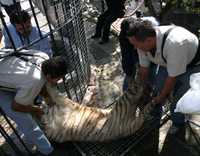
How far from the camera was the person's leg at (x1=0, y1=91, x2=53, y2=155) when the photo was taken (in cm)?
386

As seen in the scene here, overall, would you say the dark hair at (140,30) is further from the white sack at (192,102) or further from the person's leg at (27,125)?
the person's leg at (27,125)

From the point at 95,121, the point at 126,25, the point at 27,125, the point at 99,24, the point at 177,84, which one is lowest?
the point at 99,24

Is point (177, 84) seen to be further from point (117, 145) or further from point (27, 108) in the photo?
point (27, 108)

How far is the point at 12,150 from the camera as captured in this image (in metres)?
4.59

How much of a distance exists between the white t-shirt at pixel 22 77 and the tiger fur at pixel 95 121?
1.03 ft

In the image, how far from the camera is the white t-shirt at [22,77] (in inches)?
138

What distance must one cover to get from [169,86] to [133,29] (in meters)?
0.81

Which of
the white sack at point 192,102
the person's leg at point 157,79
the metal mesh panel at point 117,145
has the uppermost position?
the white sack at point 192,102

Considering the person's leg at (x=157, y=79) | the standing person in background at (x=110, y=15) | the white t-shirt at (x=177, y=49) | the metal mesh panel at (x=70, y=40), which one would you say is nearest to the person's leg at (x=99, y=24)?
the standing person in background at (x=110, y=15)

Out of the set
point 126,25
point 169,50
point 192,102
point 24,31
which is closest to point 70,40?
point 24,31

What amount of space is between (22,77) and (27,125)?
0.74m

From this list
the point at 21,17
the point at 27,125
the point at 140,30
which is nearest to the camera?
the point at 140,30

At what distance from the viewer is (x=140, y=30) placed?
126 inches

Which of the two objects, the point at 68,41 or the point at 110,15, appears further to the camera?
the point at 110,15
